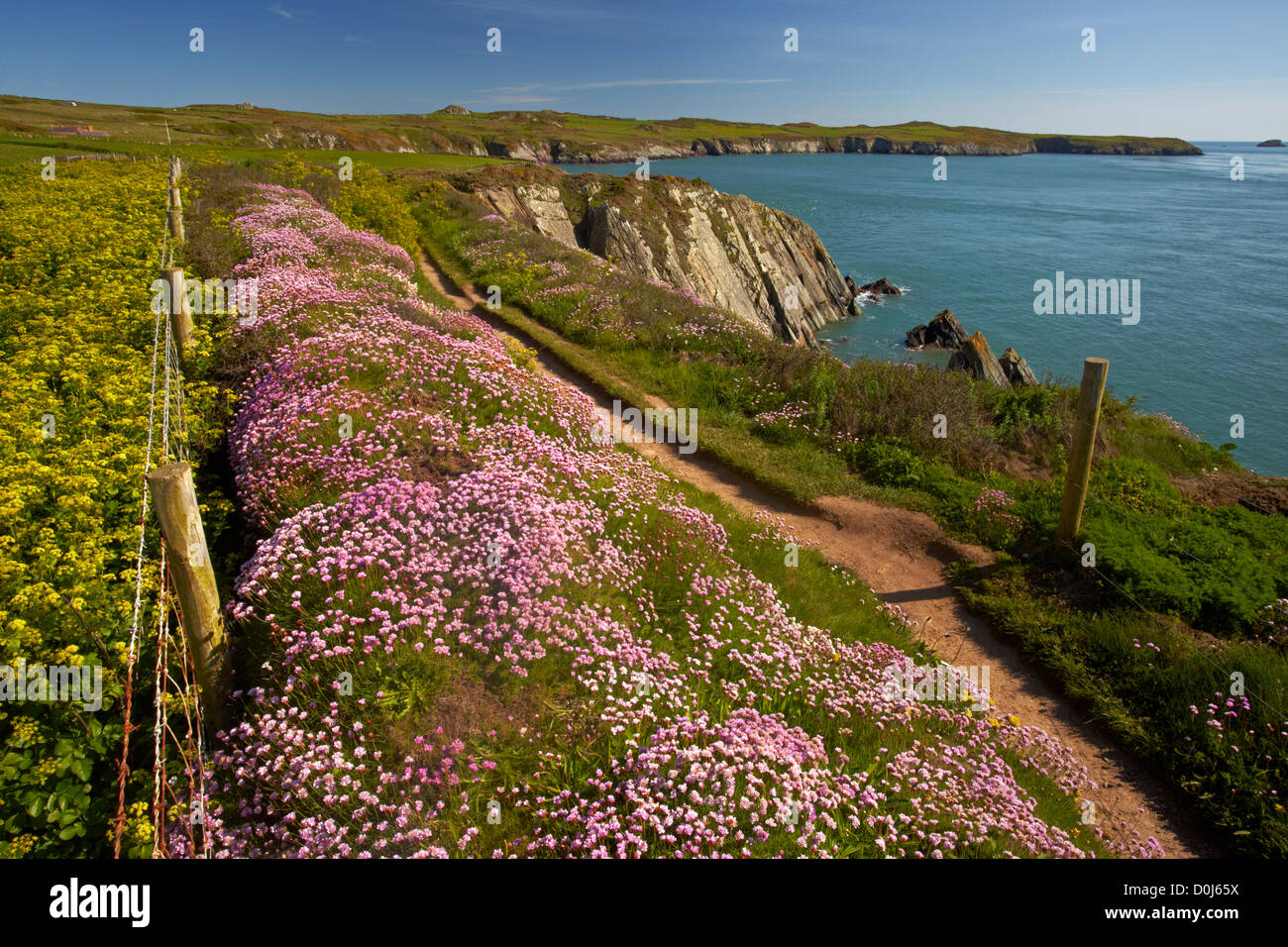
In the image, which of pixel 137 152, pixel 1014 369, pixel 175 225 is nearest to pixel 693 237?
pixel 1014 369

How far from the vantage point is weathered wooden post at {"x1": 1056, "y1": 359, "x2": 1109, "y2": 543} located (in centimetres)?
929

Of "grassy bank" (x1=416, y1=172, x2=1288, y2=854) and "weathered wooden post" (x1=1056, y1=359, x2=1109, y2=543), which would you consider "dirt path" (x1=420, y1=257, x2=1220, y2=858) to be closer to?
"grassy bank" (x1=416, y1=172, x2=1288, y2=854)

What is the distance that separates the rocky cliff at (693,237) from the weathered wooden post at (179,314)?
28686mm

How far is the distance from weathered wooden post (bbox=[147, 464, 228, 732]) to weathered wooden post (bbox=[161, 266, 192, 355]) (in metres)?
7.25

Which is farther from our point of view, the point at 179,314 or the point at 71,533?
the point at 179,314

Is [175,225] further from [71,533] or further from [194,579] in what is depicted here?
[194,579]

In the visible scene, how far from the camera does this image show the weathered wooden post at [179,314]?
33.4ft

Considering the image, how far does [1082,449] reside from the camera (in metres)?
9.48

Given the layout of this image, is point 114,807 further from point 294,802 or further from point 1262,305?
point 1262,305

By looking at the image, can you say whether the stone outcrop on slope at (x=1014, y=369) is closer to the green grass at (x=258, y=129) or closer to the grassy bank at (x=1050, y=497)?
the grassy bank at (x=1050, y=497)

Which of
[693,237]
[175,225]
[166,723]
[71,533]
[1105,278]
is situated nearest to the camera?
[166,723]

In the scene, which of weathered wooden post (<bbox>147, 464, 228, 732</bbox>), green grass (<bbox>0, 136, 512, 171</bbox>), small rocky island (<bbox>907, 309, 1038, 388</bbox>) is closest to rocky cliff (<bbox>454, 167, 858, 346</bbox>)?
green grass (<bbox>0, 136, 512, 171</bbox>)

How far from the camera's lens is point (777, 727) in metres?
5.50

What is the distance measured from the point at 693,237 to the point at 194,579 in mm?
43173
